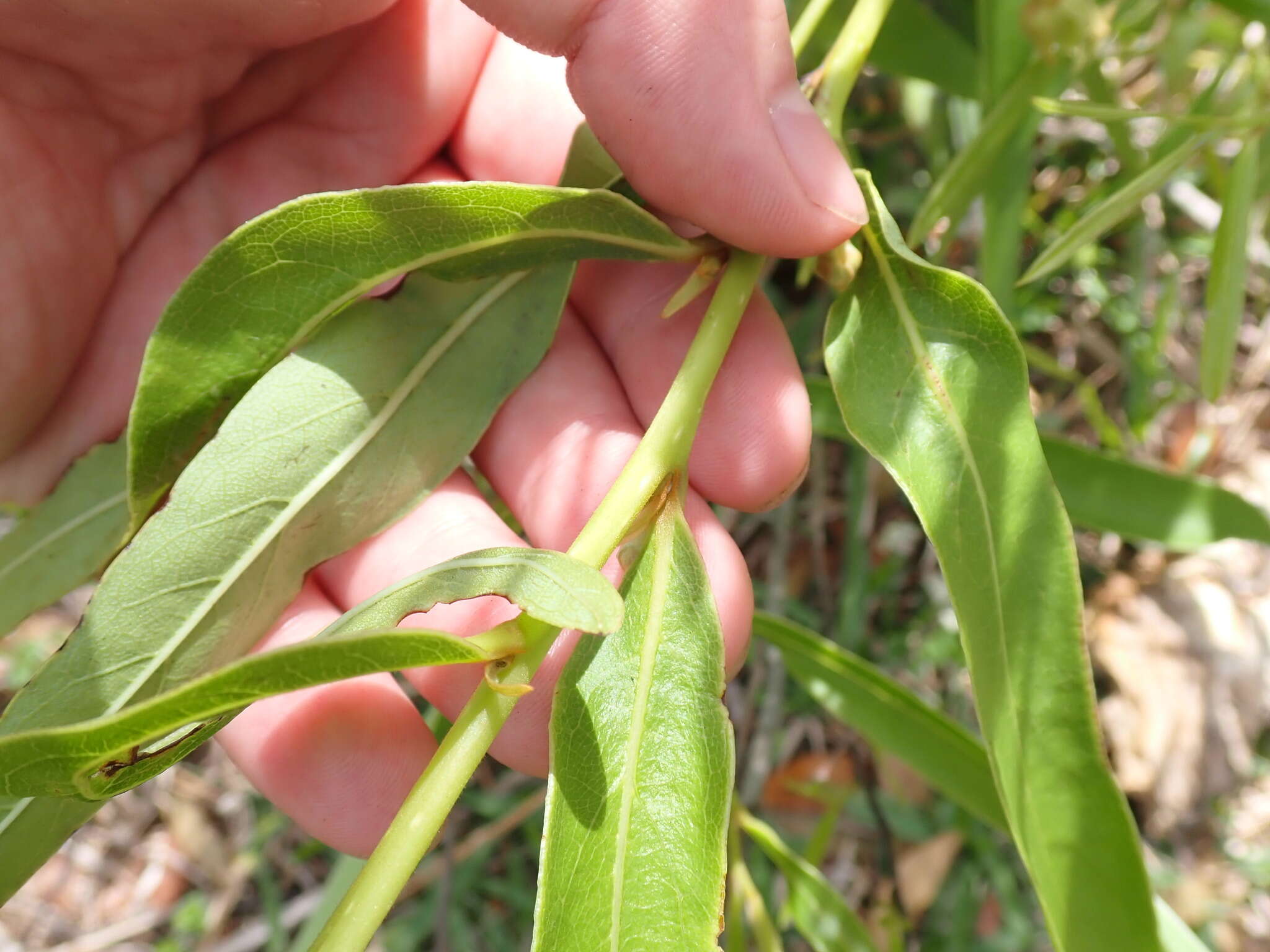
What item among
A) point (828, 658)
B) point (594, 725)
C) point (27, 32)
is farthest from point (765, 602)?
point (27, 32)

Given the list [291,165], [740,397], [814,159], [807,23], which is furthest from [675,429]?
[291,165]

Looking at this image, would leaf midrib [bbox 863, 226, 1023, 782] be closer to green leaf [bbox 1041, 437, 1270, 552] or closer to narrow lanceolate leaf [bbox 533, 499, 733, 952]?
narrow lanceolate leaf [bbox 533, 499, 733, 952]

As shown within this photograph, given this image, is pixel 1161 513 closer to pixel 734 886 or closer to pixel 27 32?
A: pixel 734 886

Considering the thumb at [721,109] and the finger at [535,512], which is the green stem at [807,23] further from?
the finger at [535,512]

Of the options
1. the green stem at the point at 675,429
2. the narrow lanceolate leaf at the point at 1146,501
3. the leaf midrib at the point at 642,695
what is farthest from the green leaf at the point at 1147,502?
the leaf midrib at the point at 642,695

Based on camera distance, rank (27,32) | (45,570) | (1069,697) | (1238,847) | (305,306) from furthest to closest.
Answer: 1. (1238,847)
2. (27,32)
3. (45,570)
4. (305,306)
5. (1069,697)

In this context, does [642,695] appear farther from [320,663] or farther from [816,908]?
[816,908]

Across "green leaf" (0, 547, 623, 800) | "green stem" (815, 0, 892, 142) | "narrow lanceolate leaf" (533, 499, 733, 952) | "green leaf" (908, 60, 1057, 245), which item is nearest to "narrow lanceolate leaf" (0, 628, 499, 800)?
"green leaf" (0, 547, 623, 800)
